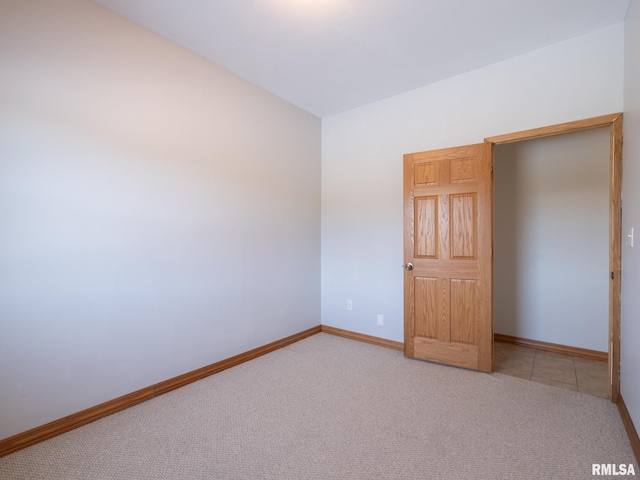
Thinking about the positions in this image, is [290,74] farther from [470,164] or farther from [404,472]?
[404,472]

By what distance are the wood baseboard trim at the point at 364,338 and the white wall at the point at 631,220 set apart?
1838 mm

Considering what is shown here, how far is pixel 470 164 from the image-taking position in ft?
9.64

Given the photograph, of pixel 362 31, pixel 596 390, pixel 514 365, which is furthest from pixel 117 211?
pixel 596 390

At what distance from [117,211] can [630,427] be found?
142 inches

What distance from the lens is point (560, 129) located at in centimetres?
256

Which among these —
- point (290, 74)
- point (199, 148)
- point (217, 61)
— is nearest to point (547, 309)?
point (290, 74)

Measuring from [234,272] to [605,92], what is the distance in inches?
134

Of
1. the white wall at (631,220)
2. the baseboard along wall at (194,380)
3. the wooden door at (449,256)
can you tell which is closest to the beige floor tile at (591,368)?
the baseboard along wall at (194,380)

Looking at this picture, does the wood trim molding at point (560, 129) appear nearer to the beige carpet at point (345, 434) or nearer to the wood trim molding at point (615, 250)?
the wood trim molding at point (615, 250)

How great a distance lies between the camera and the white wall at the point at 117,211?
188cm

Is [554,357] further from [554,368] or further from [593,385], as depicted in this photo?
[593,385]

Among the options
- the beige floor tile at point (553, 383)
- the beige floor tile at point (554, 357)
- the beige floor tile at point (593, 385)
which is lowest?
the beige floor tile at point (554, 357)

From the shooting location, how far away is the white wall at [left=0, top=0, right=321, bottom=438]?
188 centimetres

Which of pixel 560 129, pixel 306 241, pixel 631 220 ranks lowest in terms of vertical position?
pixel 306 241
